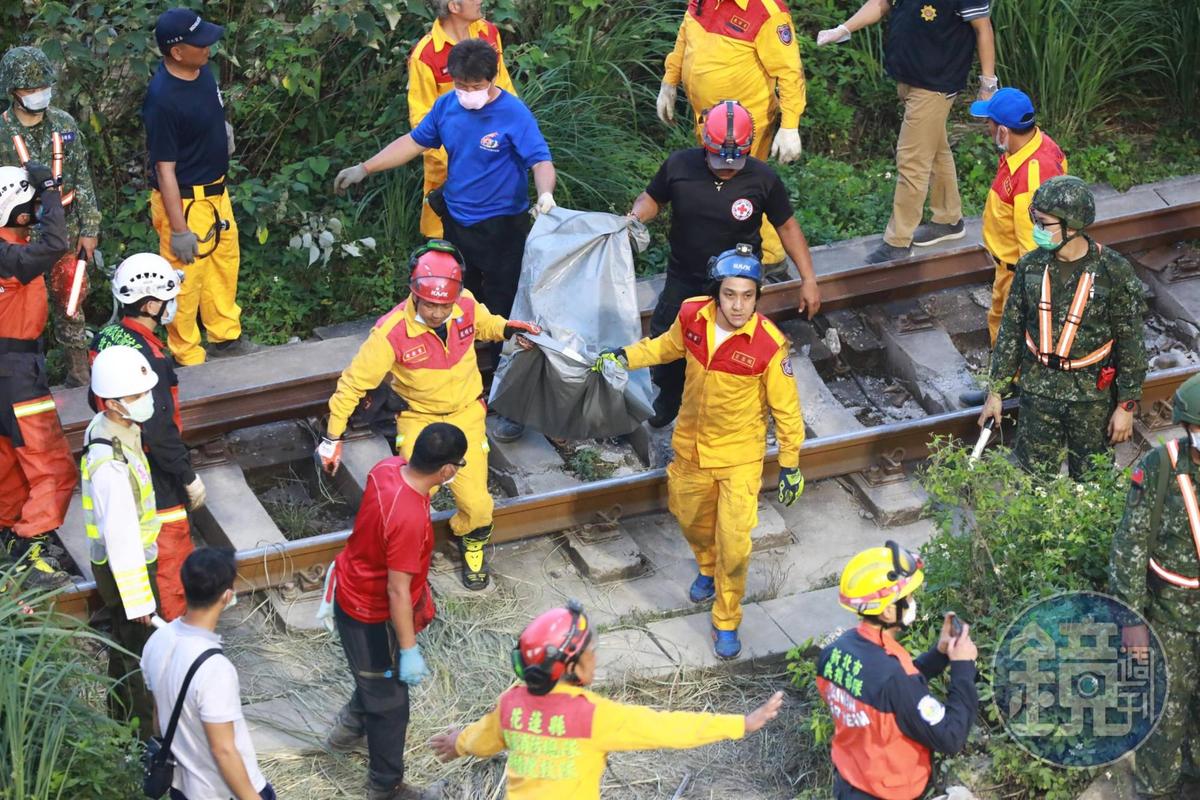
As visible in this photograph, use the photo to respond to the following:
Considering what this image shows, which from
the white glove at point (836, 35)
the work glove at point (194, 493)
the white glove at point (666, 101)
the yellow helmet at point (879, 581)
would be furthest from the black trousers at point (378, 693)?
the white glove at point (836, 35)

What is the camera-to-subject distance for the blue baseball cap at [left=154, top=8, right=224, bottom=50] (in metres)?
8.68

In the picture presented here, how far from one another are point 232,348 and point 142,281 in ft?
8.25

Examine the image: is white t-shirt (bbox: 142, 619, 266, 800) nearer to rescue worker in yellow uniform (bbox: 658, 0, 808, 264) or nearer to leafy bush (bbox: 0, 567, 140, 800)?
leafy bush (bbox: 0, 567, 140, 800)

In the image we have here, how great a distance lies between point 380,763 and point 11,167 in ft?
11.6

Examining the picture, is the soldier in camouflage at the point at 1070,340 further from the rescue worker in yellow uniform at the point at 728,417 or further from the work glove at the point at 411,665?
the work glove at the point at 411,665

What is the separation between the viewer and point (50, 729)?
5.97 metres

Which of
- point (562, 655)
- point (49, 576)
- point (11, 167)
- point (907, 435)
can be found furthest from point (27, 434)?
point (907, 435)

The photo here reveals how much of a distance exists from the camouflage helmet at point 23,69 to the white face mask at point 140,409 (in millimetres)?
2627

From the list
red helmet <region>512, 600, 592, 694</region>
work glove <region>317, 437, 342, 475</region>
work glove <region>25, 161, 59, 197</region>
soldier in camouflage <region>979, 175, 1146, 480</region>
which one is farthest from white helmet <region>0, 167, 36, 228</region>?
soldier in camouflage <region>979, 175, 1146, 480</region>

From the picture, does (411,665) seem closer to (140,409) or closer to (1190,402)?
(140,409)

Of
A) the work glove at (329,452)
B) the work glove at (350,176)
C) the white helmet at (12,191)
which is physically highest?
the white helmet at (12,191)

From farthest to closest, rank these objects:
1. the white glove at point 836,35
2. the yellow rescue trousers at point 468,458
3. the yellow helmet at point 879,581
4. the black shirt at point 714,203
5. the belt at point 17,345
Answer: the white glove at point 836,35 → the black shirt at point 714,203 → the belt at point 17,345 → the yellow rescue trousers at point 468,458 → the yellow helmet at point 879,581

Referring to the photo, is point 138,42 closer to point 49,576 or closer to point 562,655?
point 49,576

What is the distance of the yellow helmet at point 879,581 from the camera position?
5.62 metres
